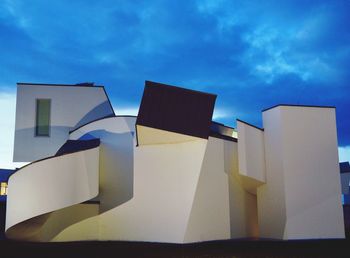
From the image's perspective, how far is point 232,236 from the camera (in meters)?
12.4

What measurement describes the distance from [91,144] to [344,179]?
18.5 m

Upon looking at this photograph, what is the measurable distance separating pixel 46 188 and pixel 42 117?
6980 mm

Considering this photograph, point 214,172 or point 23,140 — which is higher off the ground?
point 23,140

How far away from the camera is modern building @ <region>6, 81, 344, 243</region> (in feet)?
36.8

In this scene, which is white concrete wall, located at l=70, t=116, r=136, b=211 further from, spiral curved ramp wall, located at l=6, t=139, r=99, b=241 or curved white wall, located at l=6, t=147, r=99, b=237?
curved white wall, located at l=6, t=147, r=99, b=237

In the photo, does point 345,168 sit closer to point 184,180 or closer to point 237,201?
point 237,201

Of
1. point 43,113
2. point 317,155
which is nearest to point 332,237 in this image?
point 317,155

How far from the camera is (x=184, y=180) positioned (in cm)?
1151

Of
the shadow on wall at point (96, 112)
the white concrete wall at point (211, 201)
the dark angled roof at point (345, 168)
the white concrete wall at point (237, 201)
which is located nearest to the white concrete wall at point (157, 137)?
the white concrete wall at point (211, 201)

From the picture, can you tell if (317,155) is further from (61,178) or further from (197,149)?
(61,178)

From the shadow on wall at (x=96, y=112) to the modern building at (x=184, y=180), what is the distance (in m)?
3.18

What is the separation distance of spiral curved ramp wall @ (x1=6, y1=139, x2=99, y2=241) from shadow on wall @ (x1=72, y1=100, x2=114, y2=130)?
5103 mm

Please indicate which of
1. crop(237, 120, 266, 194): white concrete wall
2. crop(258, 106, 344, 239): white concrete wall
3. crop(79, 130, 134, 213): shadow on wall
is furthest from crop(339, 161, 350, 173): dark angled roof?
crop(79, 130, 134, 213): shadow on wall

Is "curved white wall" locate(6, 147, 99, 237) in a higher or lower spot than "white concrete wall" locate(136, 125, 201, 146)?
lower
